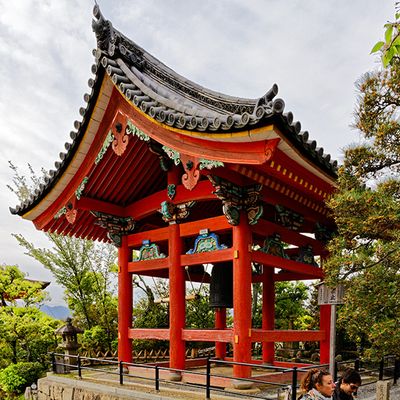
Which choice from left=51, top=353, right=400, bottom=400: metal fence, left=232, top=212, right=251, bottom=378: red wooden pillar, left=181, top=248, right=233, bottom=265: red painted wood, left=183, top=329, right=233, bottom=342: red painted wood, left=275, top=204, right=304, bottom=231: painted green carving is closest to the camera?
left=51, top=353, right=400, bottom=400: metal fence

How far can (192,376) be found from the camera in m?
8.59

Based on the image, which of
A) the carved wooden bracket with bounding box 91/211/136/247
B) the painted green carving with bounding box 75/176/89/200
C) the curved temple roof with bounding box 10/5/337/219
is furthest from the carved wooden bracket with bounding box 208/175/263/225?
→ the carved wooden bracket with bounding box 91/211/136/247

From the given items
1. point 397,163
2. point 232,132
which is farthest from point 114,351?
point 397,163

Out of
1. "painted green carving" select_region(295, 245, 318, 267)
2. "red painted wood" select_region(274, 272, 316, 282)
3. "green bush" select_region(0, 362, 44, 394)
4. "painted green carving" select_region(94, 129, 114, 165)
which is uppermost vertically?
"painted green carving" select_region(94, 129, 114, 165)

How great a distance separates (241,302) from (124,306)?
365 cm

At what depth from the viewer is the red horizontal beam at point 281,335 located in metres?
8.23

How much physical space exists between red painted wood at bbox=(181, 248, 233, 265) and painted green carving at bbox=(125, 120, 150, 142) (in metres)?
2.40

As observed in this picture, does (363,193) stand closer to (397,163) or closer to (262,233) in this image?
(397,163)

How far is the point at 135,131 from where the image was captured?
28.9 feet

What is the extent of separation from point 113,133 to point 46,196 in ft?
8.75

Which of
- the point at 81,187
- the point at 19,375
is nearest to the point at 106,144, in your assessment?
the point at 81,187

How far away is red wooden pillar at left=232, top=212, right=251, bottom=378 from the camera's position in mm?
7891

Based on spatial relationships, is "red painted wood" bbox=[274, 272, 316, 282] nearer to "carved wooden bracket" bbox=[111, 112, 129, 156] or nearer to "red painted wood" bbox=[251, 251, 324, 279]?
"red painted wood" bbox=[251, 251, 324, 279]

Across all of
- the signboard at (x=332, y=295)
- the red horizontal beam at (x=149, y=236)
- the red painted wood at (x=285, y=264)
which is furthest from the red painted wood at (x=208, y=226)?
the signboard at (x=332, y=295)
